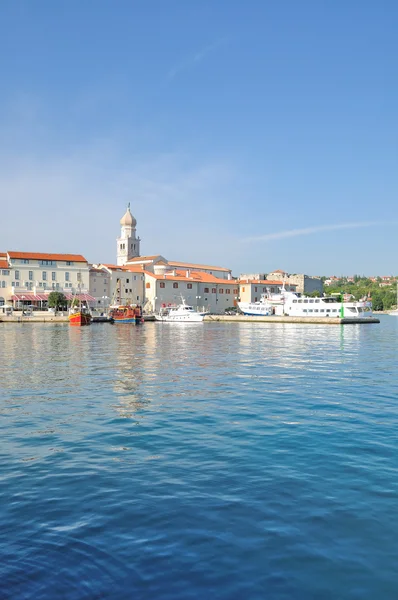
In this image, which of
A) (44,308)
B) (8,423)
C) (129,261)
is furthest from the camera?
(129,261)

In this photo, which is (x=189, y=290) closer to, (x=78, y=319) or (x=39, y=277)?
(x=39, y=277)

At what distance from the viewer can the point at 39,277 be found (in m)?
89.8

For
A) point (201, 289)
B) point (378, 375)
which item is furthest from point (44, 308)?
point (378, 375)

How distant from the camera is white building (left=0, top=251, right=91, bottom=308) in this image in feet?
284

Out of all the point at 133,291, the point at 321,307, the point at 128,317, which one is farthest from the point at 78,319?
the point at 321,307

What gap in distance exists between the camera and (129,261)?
119688 millimetres

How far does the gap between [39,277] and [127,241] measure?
116ft

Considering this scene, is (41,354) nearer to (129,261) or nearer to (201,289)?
(201,289)

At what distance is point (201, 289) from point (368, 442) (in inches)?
3896

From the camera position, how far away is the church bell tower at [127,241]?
122250mm

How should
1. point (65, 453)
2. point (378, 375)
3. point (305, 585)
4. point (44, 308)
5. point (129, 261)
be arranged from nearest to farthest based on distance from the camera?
point (305, 585) → point (65, 453) → point (378, 375) → point (44, 308) → point (129, 261)

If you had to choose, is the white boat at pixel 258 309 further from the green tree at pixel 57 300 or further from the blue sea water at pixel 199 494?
the blue sea water at pixel 199 494

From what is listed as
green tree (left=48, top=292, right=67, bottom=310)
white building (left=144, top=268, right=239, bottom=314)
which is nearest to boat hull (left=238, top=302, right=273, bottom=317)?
white building (left=144, top=268, right=239, bottom=314)

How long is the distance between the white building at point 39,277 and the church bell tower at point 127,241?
91.4ft
